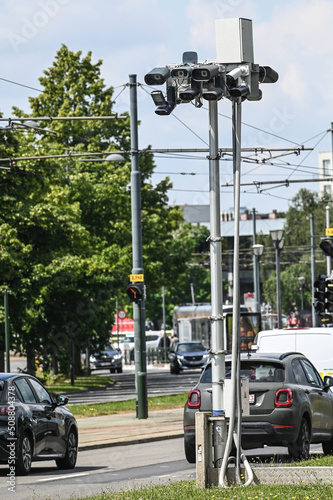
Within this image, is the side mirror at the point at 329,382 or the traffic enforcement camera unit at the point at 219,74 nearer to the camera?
the traffic enforcement camera unit at the point at 219,74

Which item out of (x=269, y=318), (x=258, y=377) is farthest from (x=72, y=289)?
(x=269, y=318)

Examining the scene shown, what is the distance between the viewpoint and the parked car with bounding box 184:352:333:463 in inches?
609

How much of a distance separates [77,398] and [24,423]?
72.3 feet

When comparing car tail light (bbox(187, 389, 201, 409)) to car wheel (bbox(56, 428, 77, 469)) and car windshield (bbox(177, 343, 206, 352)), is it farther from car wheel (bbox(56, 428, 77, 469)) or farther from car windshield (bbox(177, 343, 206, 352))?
car windshield (bbox(177, 343, 206, 352))

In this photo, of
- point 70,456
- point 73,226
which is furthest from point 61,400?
point 73,226

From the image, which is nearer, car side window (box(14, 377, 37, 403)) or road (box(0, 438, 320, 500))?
road (box(0, 438, 320, 500))

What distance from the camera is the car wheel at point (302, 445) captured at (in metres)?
15.6

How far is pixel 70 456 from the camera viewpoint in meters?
16.5

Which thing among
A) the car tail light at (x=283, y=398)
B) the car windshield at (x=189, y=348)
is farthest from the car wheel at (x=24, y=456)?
the car windshield at (x=189, y=348)

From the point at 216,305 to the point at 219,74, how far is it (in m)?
2.37

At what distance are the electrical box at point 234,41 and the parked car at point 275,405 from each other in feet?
18.5

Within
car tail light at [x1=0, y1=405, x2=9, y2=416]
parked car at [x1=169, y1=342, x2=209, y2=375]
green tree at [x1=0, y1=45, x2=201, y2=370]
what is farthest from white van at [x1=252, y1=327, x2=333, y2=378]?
parked car at [x1=169, y1=342, x2=209, y2=375]

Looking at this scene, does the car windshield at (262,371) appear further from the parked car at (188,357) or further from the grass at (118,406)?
the parked car at (188,357)

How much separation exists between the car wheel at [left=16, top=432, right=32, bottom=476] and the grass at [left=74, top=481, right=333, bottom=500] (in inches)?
132
